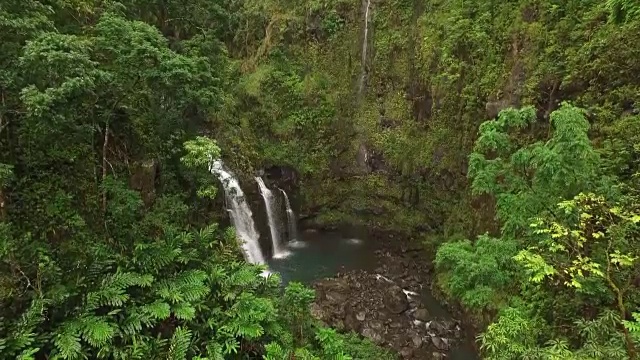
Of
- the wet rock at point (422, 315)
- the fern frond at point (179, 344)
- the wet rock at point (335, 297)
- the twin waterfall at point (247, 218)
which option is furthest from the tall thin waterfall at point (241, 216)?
the fern frond at point (179, 344)

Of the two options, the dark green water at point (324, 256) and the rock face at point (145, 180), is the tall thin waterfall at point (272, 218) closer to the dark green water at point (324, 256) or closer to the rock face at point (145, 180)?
the dark green water at point (324, 256)

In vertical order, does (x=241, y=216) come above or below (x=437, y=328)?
above

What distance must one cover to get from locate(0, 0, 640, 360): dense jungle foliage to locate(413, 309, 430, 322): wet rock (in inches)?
66.4

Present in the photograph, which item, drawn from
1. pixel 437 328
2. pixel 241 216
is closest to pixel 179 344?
pixel 437 328

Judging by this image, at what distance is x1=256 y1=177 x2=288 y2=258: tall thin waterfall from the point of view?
1903 centimetres

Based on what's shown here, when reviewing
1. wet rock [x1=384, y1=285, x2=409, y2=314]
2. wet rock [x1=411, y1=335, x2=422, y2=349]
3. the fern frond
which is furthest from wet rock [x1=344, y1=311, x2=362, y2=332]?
the fern frond

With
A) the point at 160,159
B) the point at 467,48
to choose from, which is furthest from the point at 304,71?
the point at 160,159

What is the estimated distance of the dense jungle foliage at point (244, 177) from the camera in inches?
280

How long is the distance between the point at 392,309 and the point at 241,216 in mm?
7286

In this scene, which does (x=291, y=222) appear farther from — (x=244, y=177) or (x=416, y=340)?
(x=416, y=340)

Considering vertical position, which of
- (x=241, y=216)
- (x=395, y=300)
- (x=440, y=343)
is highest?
(x=241, y=216)

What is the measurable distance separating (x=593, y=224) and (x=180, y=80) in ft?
30.1

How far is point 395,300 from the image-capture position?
15523 mm

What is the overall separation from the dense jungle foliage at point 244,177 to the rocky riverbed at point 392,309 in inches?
47.3
